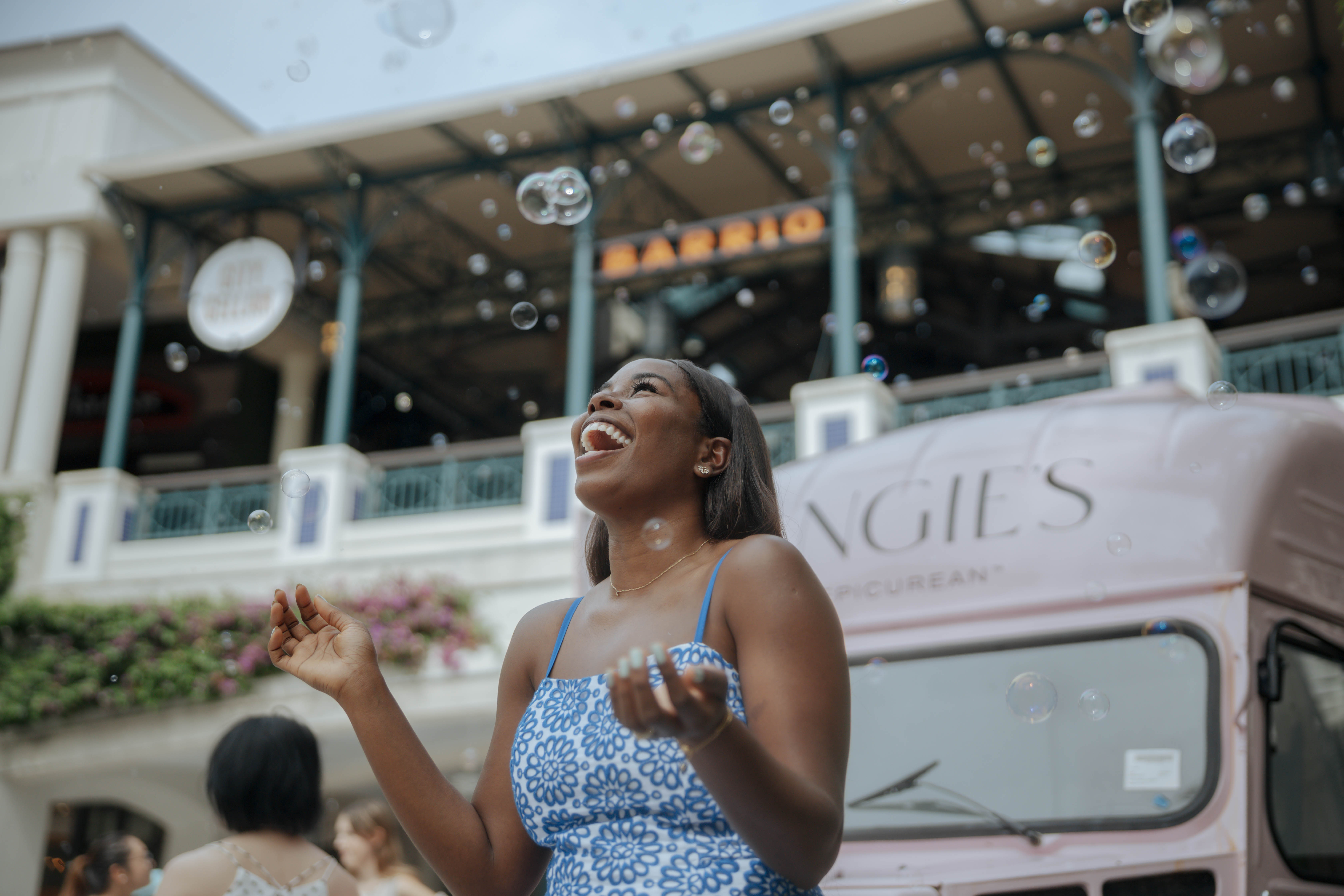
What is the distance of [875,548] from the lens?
4449 mm

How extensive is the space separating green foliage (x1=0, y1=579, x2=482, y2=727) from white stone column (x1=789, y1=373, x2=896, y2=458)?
3.49m

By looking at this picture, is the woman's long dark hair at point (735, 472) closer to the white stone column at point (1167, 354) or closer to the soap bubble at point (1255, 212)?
the white stone column at point (1167, 354)

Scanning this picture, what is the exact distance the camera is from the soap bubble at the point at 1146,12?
5.15m

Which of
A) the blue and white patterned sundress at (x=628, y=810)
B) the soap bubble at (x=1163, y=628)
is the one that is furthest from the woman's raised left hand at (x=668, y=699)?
the soap bubble at (x=1163, y=628)

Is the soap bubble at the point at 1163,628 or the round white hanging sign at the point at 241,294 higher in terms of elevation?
the round white hanging sign at the point at 241,294

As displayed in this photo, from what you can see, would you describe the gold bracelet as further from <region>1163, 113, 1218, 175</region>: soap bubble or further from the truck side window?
<region>1163, 113, 1218, 175</region>: soap bubble

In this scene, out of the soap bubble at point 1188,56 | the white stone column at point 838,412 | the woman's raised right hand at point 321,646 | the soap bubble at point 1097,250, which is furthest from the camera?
the white stone column at point 838,412

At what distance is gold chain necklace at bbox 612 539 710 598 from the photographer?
1.89 meters

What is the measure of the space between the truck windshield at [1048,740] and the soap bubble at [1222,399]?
881 mm

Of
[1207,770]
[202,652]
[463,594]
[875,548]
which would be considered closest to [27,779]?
[202,652]

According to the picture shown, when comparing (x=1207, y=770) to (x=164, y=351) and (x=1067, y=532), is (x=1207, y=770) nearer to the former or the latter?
(x=1067, y=532)

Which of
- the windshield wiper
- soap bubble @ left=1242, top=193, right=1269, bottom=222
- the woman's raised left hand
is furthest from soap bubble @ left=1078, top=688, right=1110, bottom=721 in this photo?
soap bubble @ left=1242, top=193, right=1269, bottom=222

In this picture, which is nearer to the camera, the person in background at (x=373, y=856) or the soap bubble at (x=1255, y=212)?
the person in background at (x=373, y=856)

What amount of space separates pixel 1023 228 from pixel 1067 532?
12.5 metres
